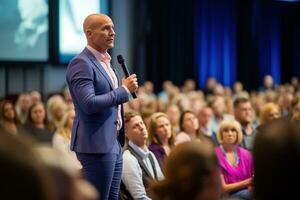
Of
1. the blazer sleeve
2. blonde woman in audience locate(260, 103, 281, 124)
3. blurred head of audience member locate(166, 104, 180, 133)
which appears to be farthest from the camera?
blurred head of audience member locate(166, 104, 180, 133)

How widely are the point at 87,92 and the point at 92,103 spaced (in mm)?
69

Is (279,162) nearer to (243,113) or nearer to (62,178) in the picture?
(62,178)

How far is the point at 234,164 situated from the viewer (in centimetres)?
513

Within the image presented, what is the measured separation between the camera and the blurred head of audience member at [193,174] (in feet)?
5.04

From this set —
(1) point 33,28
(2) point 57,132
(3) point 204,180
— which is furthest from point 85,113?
(1) point 33,28

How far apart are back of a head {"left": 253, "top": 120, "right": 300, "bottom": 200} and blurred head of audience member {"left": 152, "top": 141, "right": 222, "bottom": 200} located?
0.16 m

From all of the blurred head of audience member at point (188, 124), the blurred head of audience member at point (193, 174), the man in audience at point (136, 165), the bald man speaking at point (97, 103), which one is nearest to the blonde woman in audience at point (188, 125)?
the blurred head of audience member at point (188, 124)

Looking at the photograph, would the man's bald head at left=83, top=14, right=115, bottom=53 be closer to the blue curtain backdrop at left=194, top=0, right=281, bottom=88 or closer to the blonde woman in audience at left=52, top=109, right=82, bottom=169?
A: the blonde woman in audience at left=52, top=109, right=82, bottom=169

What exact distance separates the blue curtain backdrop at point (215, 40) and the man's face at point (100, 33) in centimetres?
1249

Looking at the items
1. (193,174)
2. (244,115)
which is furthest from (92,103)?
(244,115)

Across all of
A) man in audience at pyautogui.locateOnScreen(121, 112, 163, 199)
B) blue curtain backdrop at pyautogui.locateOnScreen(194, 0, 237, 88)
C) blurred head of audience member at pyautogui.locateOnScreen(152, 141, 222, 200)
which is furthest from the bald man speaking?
blue curtain backdrop at pyautogui.locateOnScreen(194, 0, 237, 88)

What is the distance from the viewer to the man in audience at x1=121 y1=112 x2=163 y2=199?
4164 millimetres

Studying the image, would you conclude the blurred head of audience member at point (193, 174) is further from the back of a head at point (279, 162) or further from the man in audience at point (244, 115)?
the man in audience at point (244, 115)

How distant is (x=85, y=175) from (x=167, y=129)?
2.02 metres
